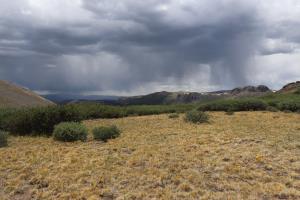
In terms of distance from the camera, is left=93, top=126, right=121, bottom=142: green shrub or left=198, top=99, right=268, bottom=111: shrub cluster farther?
left=198, top=99, right=268, bottom=111: shrub cluster

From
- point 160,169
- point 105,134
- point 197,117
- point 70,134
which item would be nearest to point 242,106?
point 197,117

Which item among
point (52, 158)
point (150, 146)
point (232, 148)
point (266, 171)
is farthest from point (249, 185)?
point (52, 158)

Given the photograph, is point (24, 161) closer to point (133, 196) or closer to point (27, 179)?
point (27, 179)

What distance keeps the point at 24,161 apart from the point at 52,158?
1052mm

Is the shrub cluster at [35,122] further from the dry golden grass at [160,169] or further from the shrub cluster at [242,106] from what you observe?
the shrub cluster at [242,106]

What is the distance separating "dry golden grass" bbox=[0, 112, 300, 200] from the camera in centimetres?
1073

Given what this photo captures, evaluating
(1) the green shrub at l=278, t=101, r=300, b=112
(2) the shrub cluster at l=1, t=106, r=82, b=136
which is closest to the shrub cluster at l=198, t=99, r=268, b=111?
(1) the green shrub at l=278, t=101, r=300, b=112

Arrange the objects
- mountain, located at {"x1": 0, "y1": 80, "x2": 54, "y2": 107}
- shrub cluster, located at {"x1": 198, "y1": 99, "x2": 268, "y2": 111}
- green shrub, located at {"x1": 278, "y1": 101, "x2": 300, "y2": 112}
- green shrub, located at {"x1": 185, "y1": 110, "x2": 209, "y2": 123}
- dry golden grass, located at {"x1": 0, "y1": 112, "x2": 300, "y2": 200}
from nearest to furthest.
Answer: dry golden grass, located at {"x1": 0, "y1": 112, "x2": 300, "y2": 200}
green shrub, located at {"x1": 185, "y1": 110, "x2": 209, "y2": 123}
green shrub, located at {"x1": 278, "y1": 101, "x2": 300, "y2": 112}
shrub cluster, located at {"x1": 198, "y1": 99, "x2": 268, "y2": 111}
mountain, located at {"x1": 0, "y1": 80, "x2": 54, "y2": 107}

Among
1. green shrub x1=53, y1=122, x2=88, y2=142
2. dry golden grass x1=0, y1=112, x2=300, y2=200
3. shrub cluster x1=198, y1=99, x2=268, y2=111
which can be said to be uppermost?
shrub cluster x1=198, y1=99, x2=268, y2=111

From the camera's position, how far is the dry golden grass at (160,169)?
10.7 metres

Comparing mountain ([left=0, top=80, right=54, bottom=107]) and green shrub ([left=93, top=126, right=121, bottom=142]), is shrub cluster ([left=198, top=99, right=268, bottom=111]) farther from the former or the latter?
mountain ([left=0, top=80, right=54, bottom=107])

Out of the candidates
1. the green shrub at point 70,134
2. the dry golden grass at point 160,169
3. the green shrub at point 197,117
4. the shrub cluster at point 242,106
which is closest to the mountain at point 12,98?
the shrub cluster at point 242,106

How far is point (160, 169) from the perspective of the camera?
506 inches

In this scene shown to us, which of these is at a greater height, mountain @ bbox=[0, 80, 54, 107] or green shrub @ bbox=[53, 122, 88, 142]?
mountain @ bbox=[0, 80, 54, 107]
